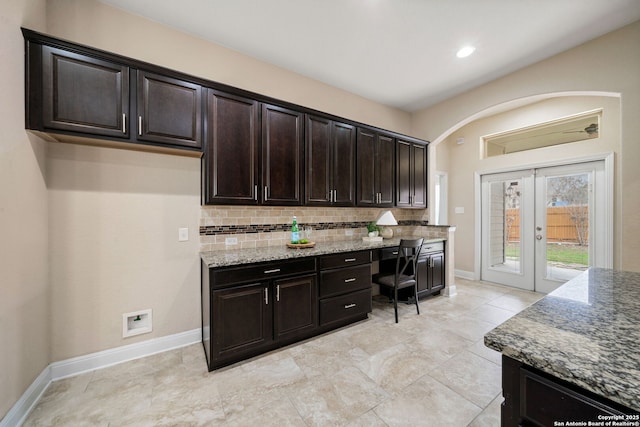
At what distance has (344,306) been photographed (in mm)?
2723

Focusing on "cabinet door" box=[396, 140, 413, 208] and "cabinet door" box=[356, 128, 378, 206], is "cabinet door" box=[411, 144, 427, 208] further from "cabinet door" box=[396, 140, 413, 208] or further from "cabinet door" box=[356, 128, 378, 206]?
"cabinet door" box=[356, 128, 378, 206]

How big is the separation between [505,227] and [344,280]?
11.8ft

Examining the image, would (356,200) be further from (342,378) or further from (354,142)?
(342,378)

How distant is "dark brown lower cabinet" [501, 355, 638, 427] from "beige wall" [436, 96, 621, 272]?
423 centimetres

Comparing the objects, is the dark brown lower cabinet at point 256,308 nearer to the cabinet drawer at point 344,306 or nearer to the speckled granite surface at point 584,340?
the cabinet drawer at point 344,306

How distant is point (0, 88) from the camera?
1434 millimetres

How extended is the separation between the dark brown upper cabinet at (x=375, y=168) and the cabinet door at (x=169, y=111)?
203 cm

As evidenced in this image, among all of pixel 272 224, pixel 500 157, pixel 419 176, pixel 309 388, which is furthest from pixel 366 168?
pixel 500 157

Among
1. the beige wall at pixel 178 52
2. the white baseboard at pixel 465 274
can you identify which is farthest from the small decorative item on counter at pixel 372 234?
the white baseboard at pixel 465 274

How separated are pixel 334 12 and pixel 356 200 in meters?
2.06

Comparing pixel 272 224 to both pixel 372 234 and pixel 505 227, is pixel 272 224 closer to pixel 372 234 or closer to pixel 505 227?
pixel 372 234

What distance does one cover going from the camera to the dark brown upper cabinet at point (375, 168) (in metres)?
3.38

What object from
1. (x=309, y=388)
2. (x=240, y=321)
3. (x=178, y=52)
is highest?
(x=178, y=52)

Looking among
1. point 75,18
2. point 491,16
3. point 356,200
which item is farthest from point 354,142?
point 75,18
